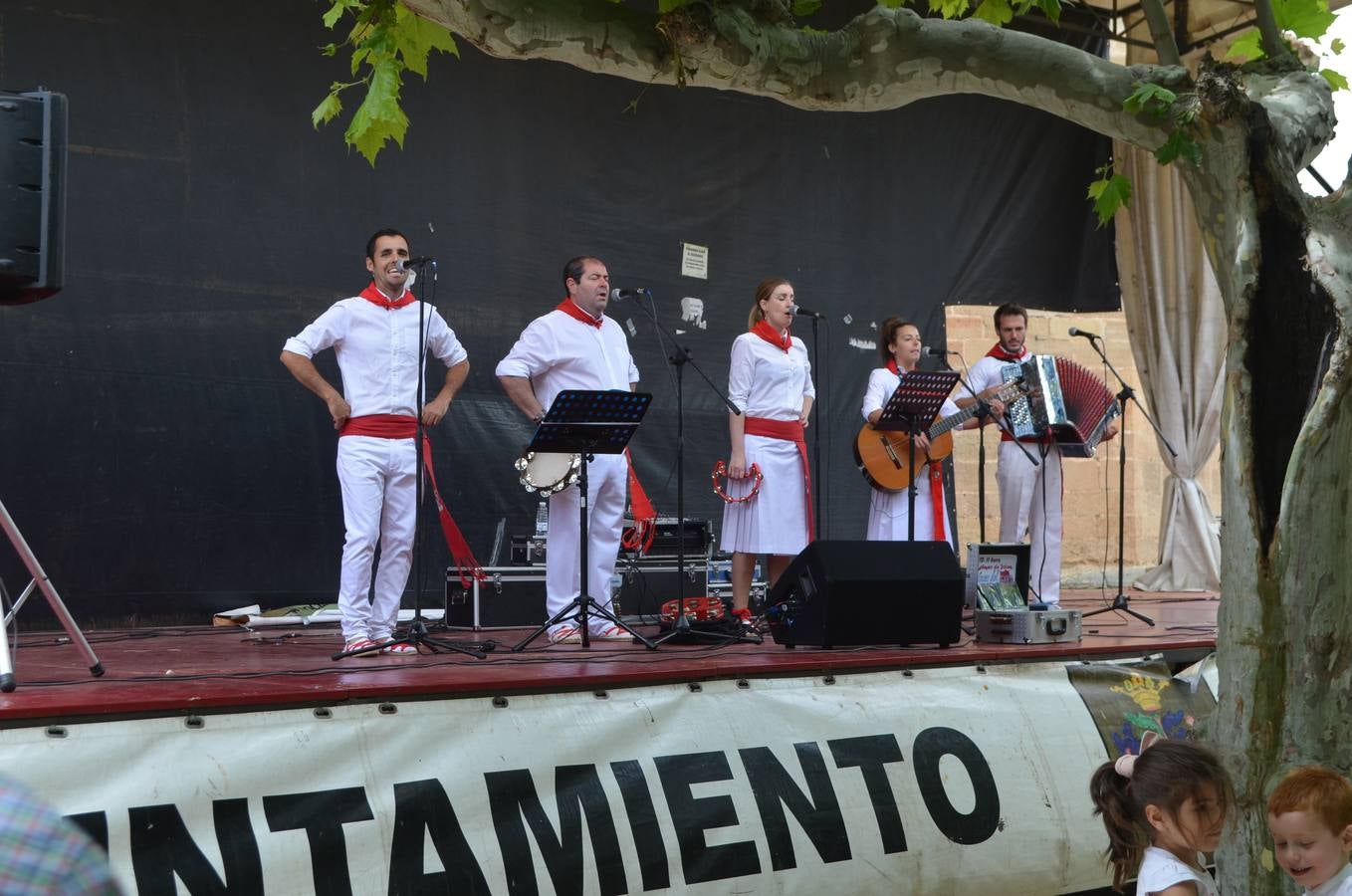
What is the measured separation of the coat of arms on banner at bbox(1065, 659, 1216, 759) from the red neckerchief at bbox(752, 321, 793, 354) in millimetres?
2477

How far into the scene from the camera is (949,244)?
1039cm

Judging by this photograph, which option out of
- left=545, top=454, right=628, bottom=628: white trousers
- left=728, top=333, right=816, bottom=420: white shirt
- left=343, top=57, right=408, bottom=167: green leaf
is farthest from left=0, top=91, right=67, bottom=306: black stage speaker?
left=728, top=333, right=816, bottom=420: white shirt

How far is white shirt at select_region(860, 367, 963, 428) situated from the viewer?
8.02m

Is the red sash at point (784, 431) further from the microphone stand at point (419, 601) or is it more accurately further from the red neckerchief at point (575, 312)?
the microphone stand at point (419, 601)

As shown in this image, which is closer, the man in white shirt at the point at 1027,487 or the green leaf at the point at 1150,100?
the green leaf at the point at 1150,100

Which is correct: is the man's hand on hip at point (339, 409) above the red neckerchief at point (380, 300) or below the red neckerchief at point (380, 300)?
below

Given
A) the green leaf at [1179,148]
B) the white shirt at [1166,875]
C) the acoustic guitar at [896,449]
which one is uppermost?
the green leaf at [1179,148]

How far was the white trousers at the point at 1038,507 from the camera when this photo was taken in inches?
313

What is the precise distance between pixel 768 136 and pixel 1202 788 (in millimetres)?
7325

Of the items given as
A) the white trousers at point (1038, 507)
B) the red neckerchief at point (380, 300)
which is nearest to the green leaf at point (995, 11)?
the red neckerchief at point (380, 300)

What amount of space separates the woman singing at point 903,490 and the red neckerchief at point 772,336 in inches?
26.9

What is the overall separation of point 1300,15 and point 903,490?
398 cm

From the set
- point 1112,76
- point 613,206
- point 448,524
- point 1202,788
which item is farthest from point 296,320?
point 1202,788

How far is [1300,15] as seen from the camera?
429 cm
